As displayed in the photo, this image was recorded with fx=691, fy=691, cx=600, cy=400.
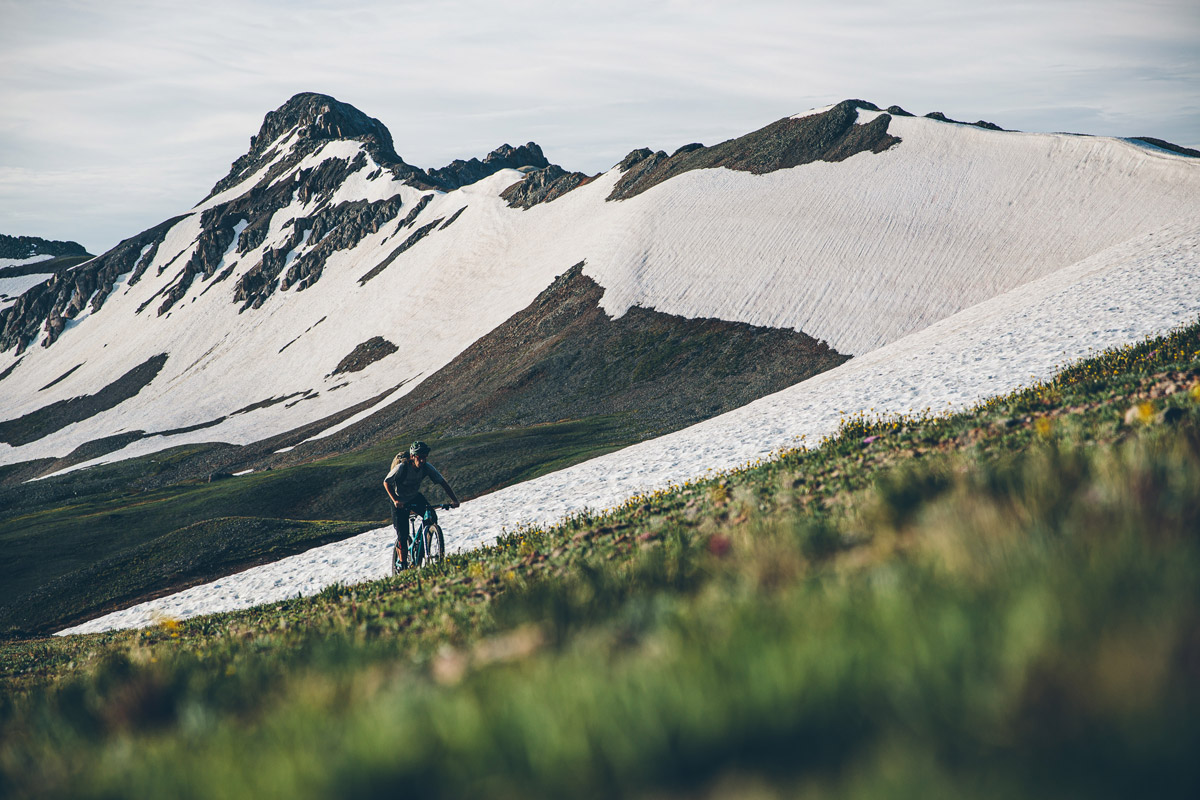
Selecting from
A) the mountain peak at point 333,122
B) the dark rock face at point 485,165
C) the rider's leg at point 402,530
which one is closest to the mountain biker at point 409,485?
the rider's leg at point 402,530

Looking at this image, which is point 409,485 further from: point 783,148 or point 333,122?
point 333,122

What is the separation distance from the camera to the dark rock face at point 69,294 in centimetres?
16350

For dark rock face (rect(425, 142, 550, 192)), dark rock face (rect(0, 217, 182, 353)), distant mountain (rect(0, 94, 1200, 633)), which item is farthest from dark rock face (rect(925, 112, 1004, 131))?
dark rock face (rect(0, 217, 182, 353))

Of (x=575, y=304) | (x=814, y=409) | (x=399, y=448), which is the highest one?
(x=575, y=304)

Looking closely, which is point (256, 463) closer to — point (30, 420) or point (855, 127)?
point (855, 127)

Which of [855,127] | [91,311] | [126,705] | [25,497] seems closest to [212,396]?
[25,497]

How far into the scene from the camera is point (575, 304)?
7250 cm

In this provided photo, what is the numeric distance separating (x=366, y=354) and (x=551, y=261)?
95.4ft

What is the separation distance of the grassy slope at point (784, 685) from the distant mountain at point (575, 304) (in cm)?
3227

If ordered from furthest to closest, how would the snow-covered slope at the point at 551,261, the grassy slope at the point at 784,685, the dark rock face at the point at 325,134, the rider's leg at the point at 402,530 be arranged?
the dark rock face at the point at 325,134 < the snow-covered slope at the point at 551,261 < the rider's leg at the point at 402,530 < the grassy slope at the point at 784,685

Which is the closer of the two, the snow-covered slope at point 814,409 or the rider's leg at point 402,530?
the rider's leg at point 402,530

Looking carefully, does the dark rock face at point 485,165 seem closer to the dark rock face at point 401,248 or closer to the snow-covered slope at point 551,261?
the snow-covered slope at point 551,261

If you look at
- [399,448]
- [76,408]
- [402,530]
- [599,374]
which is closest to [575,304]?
[599,374]

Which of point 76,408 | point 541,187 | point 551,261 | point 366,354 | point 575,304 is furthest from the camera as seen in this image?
point 76,408
